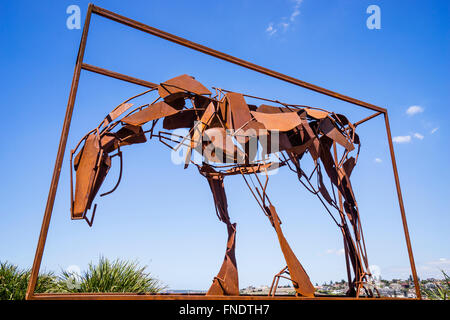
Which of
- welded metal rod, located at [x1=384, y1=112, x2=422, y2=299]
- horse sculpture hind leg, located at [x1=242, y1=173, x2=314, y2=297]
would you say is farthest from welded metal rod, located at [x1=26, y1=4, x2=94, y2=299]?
welded metal rod, located at [x1=384, y1=112, x2=422, y2=299]

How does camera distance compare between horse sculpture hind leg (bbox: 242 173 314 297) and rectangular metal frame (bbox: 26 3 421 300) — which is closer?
rectangular metal frame (bbox: 26 3 421 300)

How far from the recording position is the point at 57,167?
7.20ft

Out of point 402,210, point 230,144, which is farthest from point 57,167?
point 402,210

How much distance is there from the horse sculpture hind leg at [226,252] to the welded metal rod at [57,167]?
4.77 feet

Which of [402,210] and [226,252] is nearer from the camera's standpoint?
[226,252]

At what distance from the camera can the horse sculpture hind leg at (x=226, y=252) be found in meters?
3.02

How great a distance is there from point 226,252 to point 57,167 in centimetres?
177

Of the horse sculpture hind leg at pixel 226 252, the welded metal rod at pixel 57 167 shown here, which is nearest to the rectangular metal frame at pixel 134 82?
the welded metal rod at pixel 57 167

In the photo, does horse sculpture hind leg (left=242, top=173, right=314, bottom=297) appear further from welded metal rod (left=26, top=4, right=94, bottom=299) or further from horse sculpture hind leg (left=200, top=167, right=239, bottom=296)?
welded metal rod (left=26, top=4, right=94, bottom=299)

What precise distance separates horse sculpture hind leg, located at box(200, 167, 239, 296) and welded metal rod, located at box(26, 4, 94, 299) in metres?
1.45

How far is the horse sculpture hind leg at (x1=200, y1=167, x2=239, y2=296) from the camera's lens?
302 centimetres

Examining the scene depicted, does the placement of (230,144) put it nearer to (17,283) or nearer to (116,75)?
(116,75)
